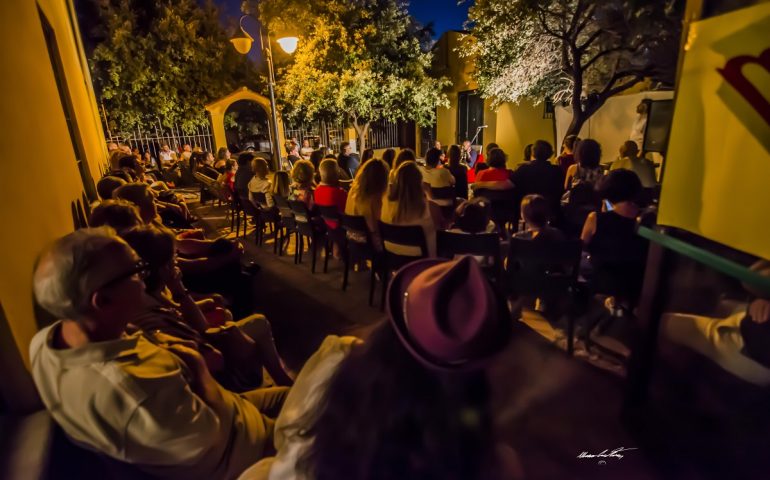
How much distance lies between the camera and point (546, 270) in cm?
333

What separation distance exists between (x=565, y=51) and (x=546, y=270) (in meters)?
8.12

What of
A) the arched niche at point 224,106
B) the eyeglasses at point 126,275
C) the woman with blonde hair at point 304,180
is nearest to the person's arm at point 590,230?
the eyeglasses at point 126,275

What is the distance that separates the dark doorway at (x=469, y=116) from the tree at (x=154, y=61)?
39.4 ft

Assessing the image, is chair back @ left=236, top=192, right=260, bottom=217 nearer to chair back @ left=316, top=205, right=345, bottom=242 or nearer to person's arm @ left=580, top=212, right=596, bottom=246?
chair back @ left=316, top=205, right=345, bottom=242

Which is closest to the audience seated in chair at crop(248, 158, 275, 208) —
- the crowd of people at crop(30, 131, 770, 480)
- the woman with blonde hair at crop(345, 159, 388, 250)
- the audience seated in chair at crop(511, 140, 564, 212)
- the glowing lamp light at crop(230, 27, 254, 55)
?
the woman with blonde hair at crop(345, 159, 388, 250)

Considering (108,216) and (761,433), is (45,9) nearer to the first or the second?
(108,216)

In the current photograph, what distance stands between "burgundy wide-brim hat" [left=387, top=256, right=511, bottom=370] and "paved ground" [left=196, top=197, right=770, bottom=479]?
1.19 m

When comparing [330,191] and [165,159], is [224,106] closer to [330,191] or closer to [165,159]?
[165,159]

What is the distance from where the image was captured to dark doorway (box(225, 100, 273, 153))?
24617 mm

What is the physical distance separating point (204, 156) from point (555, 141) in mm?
11640

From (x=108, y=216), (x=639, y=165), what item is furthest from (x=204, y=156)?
(x=639, y=165)

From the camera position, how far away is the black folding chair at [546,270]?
3.11 m

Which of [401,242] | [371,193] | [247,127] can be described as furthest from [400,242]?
[247,127]

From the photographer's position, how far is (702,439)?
93.9 inches
